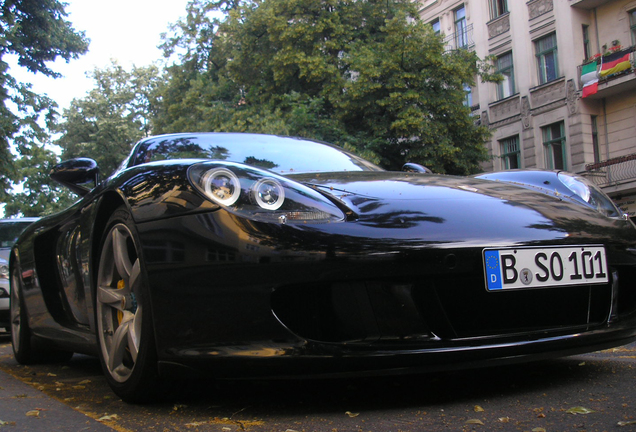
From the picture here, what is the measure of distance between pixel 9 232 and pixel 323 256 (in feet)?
24.6

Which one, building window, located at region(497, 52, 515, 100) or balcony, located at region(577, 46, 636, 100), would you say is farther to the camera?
building window, located at region(497, 52, 515, 100)

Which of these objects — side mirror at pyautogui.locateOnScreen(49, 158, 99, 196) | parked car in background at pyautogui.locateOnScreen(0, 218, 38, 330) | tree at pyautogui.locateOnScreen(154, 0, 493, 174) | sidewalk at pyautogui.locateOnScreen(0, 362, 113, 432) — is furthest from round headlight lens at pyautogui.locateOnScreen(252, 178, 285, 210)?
tree at pyautogui.locateOnScreen(154, 0, 493, 174)

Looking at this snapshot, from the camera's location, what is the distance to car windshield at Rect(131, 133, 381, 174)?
11.3 feet

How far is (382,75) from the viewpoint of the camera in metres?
19.7

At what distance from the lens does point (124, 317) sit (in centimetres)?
267

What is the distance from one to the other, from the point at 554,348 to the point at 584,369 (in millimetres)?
597

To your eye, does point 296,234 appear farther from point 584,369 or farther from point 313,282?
point 584,369

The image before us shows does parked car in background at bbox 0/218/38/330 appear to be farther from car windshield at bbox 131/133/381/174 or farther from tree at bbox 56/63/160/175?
tree at bbox 56/63/160/175

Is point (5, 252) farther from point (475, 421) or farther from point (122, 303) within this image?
point (475, 421)

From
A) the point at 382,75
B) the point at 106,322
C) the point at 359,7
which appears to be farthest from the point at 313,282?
the point at 359,7

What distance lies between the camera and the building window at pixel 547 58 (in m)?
22.8

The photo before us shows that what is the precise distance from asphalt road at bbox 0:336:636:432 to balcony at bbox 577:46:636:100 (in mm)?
19046

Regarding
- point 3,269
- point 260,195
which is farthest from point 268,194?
point 3,269

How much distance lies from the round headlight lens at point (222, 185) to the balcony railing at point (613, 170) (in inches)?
753
